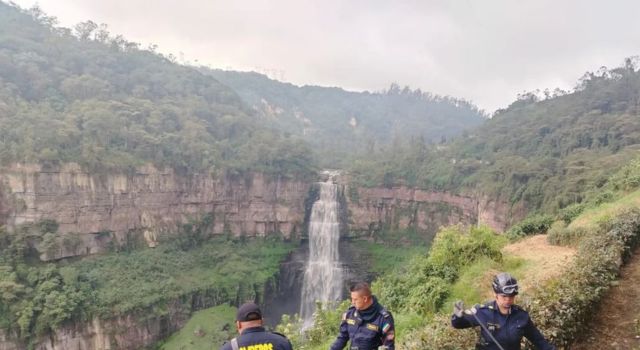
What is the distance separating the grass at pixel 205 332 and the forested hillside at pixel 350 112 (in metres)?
46.4

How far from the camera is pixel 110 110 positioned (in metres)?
31.3

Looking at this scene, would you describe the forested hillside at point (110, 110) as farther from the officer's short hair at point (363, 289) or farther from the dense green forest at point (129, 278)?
the officer's short hair at point (363, 289)

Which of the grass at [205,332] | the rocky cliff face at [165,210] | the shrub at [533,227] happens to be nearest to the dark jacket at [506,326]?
the shrub at [533,227]

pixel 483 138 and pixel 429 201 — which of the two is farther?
pixel 483 138

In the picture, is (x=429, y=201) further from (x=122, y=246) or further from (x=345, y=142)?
(x=345, y=142)

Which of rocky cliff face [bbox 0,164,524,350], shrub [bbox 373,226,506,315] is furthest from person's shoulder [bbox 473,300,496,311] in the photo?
rocky cliff face [bbox 0,164,524,350]

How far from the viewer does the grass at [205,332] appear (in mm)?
23344

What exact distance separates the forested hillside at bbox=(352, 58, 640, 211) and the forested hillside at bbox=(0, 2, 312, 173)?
39.6 ft

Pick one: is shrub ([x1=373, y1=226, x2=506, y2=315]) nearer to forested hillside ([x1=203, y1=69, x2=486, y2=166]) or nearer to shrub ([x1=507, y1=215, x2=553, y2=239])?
shrub ([x1=507, y1=215, x2=553, y2=239])

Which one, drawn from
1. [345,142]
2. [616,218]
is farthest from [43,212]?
[345,142]

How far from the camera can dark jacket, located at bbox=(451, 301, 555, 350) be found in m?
2.95

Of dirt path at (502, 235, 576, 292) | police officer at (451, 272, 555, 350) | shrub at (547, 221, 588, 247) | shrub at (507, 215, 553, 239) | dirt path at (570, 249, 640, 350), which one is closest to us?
police officer at (451, 272, 555, 350)

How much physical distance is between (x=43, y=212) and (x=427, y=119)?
306 ft

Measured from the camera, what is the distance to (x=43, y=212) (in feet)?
76.2
